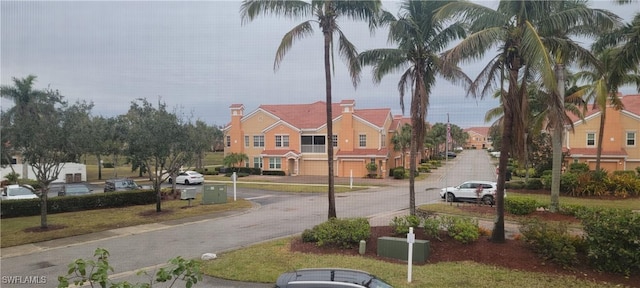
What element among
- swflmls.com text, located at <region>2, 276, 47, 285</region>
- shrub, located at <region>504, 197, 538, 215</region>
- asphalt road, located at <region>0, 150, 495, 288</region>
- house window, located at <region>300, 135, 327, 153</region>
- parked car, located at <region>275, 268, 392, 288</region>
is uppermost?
house window, located at <region>300, 135, 327, 153</region>

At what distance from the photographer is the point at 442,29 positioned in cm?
997

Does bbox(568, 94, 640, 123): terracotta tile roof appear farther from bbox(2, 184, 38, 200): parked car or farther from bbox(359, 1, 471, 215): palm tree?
bbox(2, 184, 38, 200): parked car

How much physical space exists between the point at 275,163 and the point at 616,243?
27.0 meters

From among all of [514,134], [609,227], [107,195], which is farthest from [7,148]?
[609,227]

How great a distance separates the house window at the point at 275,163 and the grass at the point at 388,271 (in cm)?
2367

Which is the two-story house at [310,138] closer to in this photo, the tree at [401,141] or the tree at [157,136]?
the tree at [401,141]

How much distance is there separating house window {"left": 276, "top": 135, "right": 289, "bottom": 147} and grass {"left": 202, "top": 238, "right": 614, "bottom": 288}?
23.8m

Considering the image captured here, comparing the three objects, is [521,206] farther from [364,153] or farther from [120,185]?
[120,185]

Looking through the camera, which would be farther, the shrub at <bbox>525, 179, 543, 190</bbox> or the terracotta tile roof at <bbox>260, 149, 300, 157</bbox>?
the terracotta tile roof at <bbox>260, 149, 300, 157</bbox>

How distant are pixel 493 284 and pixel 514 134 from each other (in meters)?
3.43

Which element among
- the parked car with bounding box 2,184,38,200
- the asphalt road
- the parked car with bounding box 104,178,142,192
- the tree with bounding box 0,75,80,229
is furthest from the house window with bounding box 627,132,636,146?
the parked car with bounding box 2,184,38,200

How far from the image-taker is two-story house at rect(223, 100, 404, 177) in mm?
29359

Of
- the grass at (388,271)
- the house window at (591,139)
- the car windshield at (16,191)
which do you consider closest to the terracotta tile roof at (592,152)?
the house window at (591,139)

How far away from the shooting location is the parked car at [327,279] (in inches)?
155
